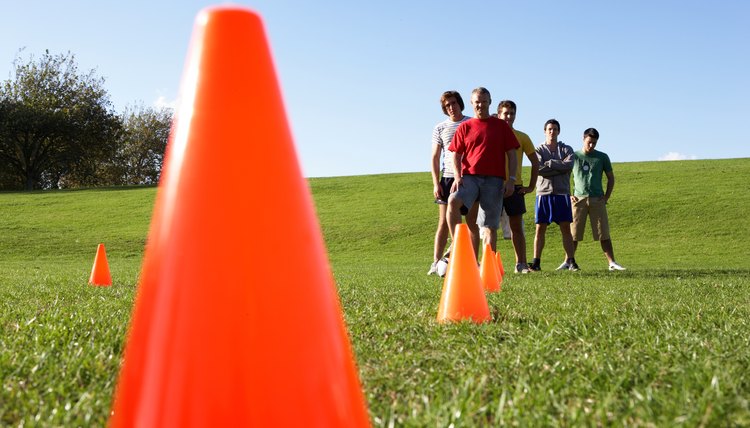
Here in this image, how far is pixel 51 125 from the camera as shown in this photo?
1934 inches

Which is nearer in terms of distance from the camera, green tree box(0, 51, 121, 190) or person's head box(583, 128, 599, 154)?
person's head box(583, 128, 599, 154)

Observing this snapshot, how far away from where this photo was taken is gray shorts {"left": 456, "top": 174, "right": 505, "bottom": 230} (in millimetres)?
8320

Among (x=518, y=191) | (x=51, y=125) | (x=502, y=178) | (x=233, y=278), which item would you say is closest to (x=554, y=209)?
(x=518, y=191)

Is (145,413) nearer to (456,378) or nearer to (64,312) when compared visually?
(456,378)

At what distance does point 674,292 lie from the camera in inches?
255

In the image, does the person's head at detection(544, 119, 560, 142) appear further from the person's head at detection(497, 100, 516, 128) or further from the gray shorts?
the gray shorts

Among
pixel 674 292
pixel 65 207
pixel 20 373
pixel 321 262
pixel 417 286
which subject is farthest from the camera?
pixel 65 207

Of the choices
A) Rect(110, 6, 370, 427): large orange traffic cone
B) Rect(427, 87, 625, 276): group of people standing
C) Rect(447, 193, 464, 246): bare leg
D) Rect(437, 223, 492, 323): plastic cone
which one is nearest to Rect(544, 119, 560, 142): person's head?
Rect(427, 87, 625, 276): group of people standing

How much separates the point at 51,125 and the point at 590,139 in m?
45.5

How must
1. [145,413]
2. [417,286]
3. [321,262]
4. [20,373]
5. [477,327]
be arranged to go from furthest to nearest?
[417,286]
[477,327]
[20,373]
[321,262]
[145,413]

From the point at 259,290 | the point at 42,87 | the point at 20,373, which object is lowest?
the point at 20,373

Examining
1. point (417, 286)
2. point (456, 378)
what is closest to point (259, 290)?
point (456, 378)

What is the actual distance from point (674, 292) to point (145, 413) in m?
5.94

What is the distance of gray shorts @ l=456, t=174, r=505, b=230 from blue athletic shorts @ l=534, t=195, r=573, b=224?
3184mm
